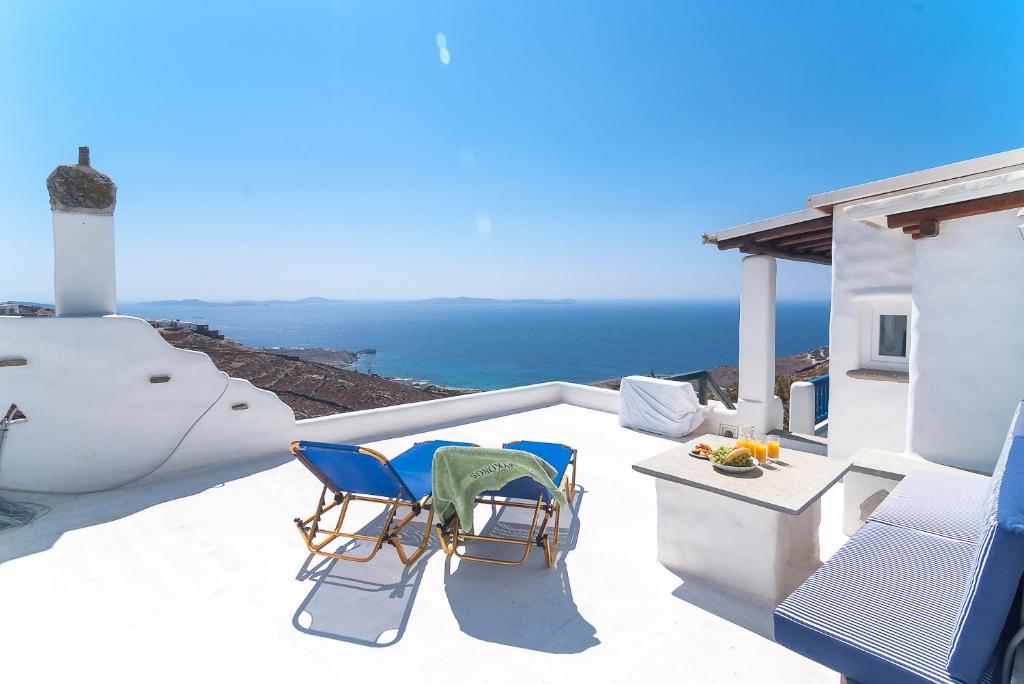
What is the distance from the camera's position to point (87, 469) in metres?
4.23

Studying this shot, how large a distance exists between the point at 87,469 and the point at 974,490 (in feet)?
21.9

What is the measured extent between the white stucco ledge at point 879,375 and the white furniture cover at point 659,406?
1.76 metres

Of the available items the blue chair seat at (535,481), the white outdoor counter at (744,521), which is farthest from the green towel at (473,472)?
the white outdoor counter at (744,521)

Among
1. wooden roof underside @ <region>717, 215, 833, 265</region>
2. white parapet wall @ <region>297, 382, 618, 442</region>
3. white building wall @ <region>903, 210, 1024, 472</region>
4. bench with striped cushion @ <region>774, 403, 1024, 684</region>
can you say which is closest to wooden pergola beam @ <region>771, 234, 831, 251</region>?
wooden roof underside @ <region>717, 215, 833, 265</region>

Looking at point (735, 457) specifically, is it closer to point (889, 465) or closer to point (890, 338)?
point (889, 465)

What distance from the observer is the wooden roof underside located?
17.5 feet

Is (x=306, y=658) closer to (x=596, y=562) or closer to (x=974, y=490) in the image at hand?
(x=596, y=562)

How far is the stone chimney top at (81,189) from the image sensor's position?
13.6 ft

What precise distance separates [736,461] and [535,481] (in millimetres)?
1265

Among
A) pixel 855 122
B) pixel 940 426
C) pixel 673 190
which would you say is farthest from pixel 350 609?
pixel 673 190

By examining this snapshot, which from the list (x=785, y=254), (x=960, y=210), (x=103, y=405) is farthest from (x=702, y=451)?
(x=103, y=405)

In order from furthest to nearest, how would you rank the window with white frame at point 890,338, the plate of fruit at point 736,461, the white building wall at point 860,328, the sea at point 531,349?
the sea at point 531,349
the window with white frame at point 890,338
the white building wall at point 860,328
the plate of fruit at point 736,461

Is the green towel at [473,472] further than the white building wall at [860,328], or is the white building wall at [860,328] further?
the white building wall at [860,328]

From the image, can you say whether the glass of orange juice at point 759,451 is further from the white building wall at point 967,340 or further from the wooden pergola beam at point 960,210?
the wooden pergola beam at point 960,210
